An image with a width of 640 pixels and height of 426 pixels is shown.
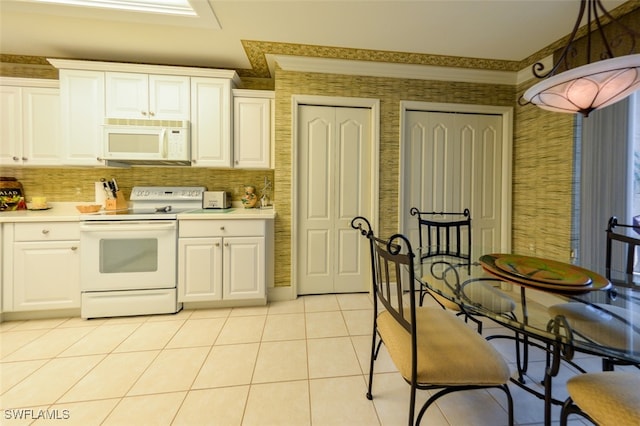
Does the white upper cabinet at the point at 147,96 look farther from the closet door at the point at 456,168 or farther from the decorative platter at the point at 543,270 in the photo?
the decorative platter at the point at 543,270

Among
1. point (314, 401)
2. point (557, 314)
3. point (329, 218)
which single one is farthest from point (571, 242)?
point (314, 401)

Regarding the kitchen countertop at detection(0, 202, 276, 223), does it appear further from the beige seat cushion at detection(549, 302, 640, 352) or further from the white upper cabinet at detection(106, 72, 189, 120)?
the beige seat cushion at detection(549, 302, 640, 352)

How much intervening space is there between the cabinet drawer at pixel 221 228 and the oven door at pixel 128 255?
11 cm

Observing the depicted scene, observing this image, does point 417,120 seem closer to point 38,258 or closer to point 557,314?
point 557,314

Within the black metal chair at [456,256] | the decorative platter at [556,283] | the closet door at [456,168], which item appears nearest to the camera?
the decorative platter at [556,283]

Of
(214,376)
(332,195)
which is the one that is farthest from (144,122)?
(214,376)

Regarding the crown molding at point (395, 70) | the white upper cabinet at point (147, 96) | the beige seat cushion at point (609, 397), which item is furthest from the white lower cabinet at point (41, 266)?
the beige seat cushion at point (609, 397)

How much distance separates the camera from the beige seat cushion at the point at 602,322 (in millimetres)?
938

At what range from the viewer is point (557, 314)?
1150 mm

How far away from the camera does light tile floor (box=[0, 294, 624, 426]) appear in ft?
4.46

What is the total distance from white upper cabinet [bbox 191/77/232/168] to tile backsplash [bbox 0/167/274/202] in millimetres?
355

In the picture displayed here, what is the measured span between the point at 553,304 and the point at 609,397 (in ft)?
1.38

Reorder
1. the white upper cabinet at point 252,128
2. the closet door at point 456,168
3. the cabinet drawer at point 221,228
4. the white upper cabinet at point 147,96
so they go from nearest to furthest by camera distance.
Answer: the cabinet drawer at point 221,228 → the white upper cabinet at point 147,96 → the white upper cabinet at point 252,128 → the closet door at point 456,168

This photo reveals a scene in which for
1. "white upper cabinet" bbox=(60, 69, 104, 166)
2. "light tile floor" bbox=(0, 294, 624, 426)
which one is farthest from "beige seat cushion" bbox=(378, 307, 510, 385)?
"white upper cabinet" bbox=(60, 69, 104, 166)
